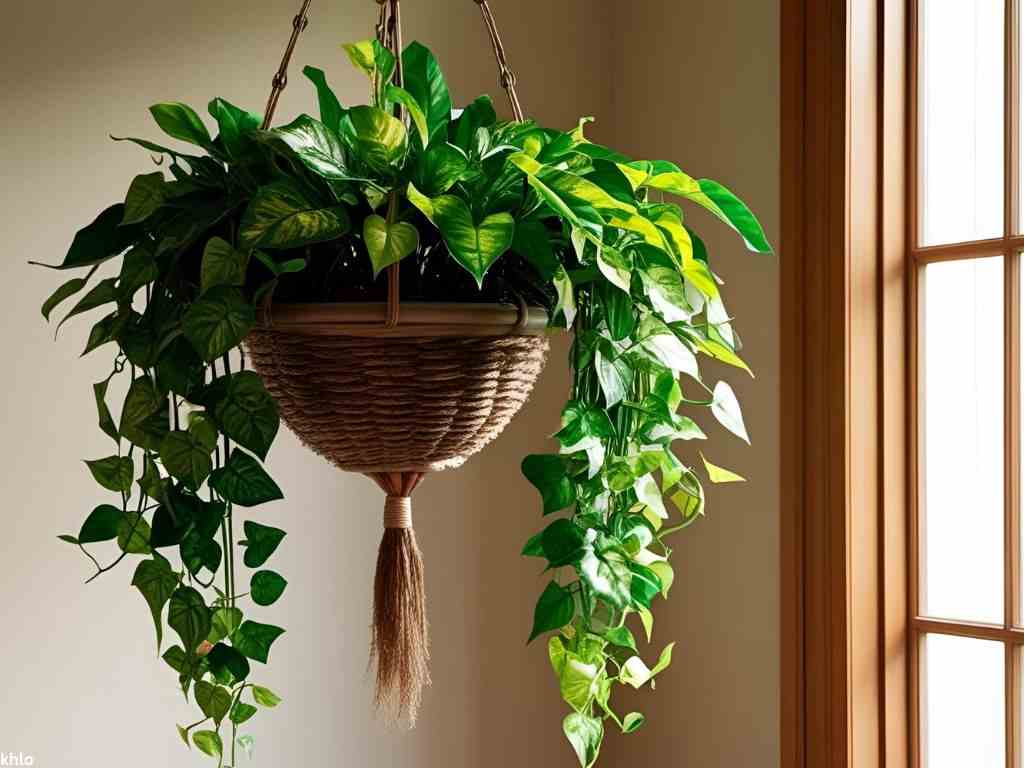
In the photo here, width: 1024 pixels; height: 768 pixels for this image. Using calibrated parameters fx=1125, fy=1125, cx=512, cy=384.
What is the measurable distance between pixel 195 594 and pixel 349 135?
1.26 feet

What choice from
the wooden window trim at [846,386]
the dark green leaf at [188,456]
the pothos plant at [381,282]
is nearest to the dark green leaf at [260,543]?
the pothos plant at [381,282]

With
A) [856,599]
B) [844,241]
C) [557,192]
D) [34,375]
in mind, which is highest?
[844,241]

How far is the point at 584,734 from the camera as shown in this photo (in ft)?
3.00

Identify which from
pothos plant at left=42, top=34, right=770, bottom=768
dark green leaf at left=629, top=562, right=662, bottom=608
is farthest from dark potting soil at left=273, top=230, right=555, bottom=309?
dark green leaf at left=629, top=562, right=662, bottom=608

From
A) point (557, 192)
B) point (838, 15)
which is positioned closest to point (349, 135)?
point (557, 192)

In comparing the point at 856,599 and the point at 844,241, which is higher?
the point at 844,241

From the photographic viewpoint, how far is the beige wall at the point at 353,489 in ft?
5.14

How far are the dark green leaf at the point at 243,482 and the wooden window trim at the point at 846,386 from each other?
1033 mm

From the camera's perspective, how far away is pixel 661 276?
0.87m

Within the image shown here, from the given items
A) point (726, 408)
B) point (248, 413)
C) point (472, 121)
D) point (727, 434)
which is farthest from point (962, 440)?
point (248, 413)

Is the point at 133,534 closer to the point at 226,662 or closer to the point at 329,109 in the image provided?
the point at 226,662

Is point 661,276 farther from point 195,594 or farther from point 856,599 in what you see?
point 856,599

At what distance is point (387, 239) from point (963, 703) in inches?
50.5

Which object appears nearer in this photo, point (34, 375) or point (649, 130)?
point (34, 375)
